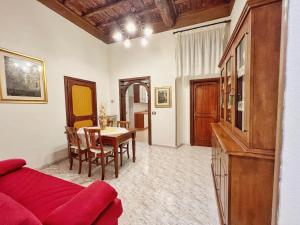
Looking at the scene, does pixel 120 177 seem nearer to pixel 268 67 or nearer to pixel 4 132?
pixel 4 132

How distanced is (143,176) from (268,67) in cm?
242

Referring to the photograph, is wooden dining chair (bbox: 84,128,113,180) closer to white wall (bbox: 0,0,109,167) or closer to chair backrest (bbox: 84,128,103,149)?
chair backrest (bbox: 84,128,103,149)

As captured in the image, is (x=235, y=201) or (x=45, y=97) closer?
(x=235, y=201)

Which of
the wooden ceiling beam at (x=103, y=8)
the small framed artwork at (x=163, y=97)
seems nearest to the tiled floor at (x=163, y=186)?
the small framed artwork at (x=163, y=97)

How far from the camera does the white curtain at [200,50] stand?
3.52m

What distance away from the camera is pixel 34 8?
2863 mm

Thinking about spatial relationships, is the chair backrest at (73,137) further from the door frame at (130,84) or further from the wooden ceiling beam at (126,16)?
the wooden ceiling beam at (126,16)

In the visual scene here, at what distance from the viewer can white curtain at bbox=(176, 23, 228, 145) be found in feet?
11.6

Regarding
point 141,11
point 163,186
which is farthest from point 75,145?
point 141,11

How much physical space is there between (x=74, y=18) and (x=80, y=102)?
2191mm

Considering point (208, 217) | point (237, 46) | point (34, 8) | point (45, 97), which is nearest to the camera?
point (237, 46)

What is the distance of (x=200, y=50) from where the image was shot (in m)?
3.73

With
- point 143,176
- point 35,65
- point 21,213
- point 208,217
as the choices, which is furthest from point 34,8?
point 208,217

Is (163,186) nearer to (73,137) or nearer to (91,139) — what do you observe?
(91,139)
